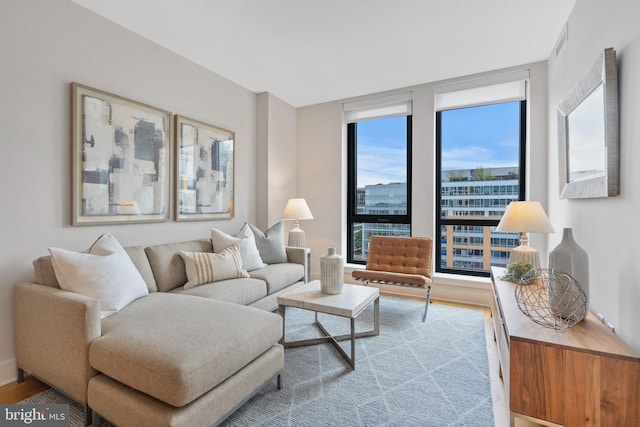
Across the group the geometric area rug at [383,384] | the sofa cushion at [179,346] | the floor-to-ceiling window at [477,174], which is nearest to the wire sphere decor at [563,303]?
the geometric area rug at [383,384]

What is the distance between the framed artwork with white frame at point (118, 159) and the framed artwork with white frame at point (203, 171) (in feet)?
Answer: 0.40

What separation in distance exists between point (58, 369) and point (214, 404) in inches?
38.3

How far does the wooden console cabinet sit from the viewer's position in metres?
1.17

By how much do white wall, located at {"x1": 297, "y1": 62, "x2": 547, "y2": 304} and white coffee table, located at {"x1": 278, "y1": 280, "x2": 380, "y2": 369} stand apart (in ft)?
5.30

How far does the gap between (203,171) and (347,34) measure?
77.7 inches

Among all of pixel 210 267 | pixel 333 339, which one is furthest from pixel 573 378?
pixel 210 267

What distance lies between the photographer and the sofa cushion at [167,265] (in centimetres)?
244

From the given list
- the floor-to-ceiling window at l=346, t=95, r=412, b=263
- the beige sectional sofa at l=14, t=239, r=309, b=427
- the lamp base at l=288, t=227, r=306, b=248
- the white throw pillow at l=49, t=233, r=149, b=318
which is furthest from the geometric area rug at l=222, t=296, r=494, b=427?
the floor-to-ceiling window at l=346, t=95, r=412, b=263

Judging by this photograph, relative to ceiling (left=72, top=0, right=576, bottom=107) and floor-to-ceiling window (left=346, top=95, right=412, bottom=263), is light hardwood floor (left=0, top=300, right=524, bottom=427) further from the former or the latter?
ceiling (left=72, top=0, right=576, bottom=107)

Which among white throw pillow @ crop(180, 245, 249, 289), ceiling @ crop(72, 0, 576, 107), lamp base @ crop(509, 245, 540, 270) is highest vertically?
ceiling @ crop(72, 0, 576, 107)

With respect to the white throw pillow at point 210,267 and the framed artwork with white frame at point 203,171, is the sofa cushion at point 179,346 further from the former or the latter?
→ the framed artwork with white frame at point 203,171

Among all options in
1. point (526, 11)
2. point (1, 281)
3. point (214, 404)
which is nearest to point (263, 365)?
point (214, 404)

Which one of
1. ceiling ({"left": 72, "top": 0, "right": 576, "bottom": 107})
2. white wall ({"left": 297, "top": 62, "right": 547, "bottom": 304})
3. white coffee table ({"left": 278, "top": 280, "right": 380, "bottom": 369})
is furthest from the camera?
white wall ({"left": 297, "top": 62, "right": 547, "bottom": 304})

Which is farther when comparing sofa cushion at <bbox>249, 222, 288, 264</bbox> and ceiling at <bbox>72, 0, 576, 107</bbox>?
sofa cushion at <bbox>249, 222, 288, 264</bbox>
